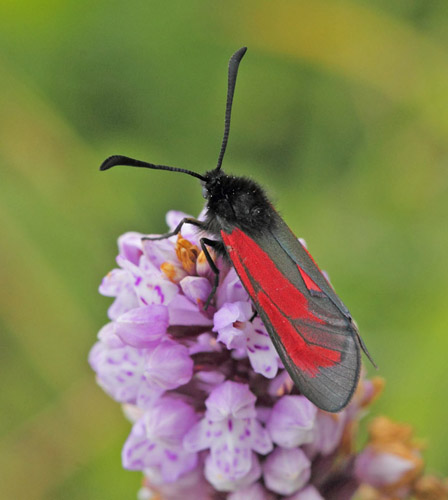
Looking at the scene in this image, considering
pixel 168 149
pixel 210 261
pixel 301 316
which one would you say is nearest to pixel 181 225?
pixel 210 261

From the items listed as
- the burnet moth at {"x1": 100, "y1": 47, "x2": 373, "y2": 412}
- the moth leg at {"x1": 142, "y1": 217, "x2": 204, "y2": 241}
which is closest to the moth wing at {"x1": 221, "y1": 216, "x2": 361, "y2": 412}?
the burnet moth at {"x1": 100, "y1": 47, "x2": 373, "y2": 412}

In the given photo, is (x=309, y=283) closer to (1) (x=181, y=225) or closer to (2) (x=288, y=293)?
(2) (x=288, y=293)

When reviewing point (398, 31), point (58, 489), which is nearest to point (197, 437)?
point (58, 489)

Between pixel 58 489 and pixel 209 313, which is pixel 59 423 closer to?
pixel 58 489

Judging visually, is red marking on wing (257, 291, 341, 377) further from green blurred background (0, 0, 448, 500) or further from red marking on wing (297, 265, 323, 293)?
green blurred background (0, 0, 448, 500)

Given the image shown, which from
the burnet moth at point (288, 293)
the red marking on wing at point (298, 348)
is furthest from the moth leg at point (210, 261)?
the red marking on wing at point (298, 348)

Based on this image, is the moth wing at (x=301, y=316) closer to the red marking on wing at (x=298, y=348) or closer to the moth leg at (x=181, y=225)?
the red marking on wing at (x=298, y=348)
